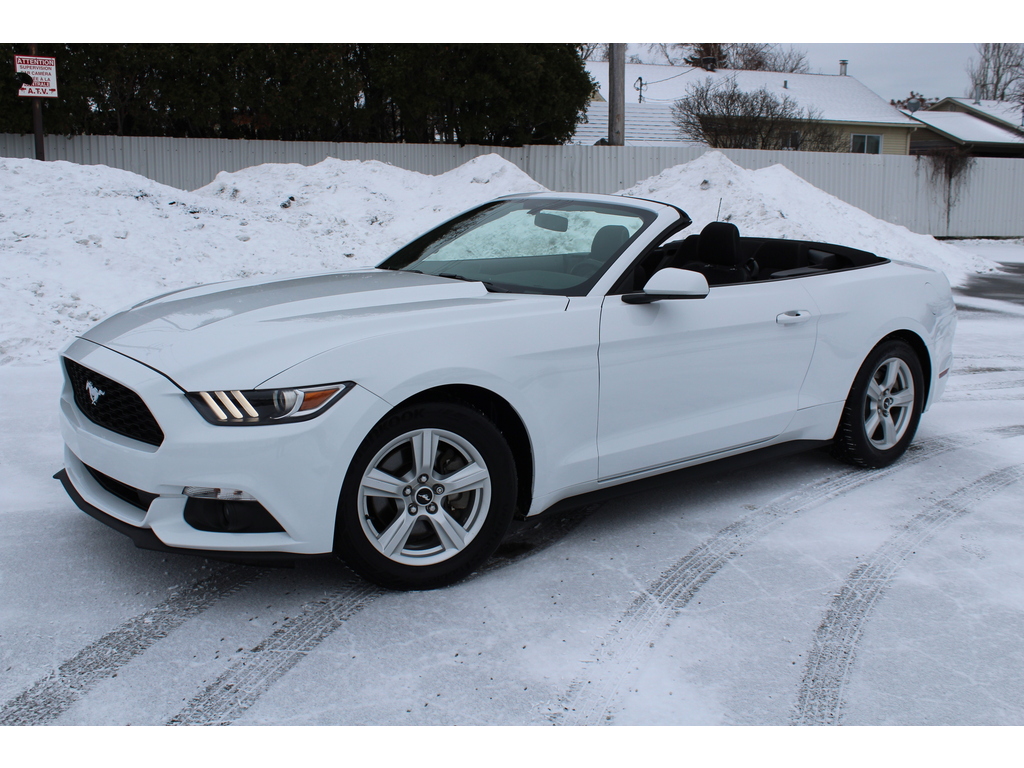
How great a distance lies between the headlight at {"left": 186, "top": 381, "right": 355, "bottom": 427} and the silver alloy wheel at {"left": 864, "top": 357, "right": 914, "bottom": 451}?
10.4 feet

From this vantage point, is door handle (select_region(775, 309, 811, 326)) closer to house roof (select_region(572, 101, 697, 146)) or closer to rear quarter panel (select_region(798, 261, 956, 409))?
rear quarter panel (select_region(798, 261, 956, 409))

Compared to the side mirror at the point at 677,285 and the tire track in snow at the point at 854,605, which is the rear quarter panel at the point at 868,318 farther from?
the side mirror at the point at 677,285

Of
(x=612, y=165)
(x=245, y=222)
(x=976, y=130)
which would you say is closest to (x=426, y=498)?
(x=245, y=222)

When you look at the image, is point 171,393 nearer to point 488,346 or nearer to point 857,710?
point 488,346

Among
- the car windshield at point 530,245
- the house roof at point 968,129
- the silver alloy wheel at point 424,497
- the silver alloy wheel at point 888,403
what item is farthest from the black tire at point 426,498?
the house roof at point 968,129

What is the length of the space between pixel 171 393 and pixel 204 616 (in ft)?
2.66

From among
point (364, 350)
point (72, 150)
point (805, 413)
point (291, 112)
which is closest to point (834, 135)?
point (291, 112)

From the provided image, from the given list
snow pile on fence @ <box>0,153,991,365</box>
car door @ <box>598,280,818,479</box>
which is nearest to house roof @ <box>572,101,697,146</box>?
snow pile on fence @ <box>0,153,991,365</box>

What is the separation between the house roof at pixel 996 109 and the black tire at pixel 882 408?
120 feet

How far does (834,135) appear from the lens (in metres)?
29.7

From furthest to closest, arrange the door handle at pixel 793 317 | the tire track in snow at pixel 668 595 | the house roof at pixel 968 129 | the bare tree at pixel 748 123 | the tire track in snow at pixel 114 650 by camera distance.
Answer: the house roof at pixel 968 129 → the bare tree at pixel 748 123 → the door handle at pixel 793 317 → the tire track in snow at pixel 668 595 → the tire track in snow at pixel 114 650

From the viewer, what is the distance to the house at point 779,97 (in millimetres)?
30531

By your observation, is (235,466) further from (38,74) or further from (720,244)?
(38,74)

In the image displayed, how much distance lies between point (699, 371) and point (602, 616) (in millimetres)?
1244
